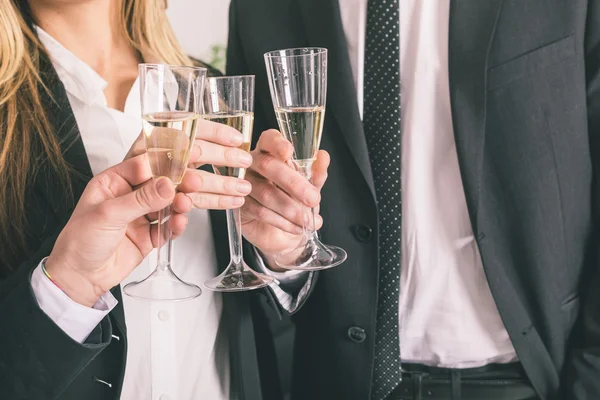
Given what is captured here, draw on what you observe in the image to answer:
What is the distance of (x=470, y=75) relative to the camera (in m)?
1.67

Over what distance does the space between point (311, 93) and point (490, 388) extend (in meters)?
0.93

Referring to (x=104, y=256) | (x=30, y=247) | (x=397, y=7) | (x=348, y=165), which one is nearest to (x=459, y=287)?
(x=348, y=165)

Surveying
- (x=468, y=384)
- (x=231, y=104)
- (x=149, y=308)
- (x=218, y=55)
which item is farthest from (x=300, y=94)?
(x=218, y=55)

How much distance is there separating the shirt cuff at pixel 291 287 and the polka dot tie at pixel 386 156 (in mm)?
195

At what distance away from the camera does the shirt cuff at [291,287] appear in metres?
1.82

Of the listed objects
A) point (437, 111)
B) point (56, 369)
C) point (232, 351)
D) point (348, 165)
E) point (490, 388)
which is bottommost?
point (490, 388)

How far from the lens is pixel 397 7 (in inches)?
68.6

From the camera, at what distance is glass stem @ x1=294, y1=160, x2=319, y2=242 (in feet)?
4.83

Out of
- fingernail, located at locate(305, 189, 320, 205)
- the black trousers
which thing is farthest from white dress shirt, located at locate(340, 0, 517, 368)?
fingernail, located at locate(305, 189, 320, 205)

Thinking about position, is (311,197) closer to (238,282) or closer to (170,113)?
(238,282)

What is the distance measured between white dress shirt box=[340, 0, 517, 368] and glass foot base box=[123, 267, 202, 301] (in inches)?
25.9

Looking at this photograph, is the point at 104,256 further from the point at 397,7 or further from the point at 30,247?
the point at 397,7

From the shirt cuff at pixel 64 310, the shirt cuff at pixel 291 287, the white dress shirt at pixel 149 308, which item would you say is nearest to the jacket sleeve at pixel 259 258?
the shirt cuff at pixel 291 287

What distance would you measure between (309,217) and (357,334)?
42cm
